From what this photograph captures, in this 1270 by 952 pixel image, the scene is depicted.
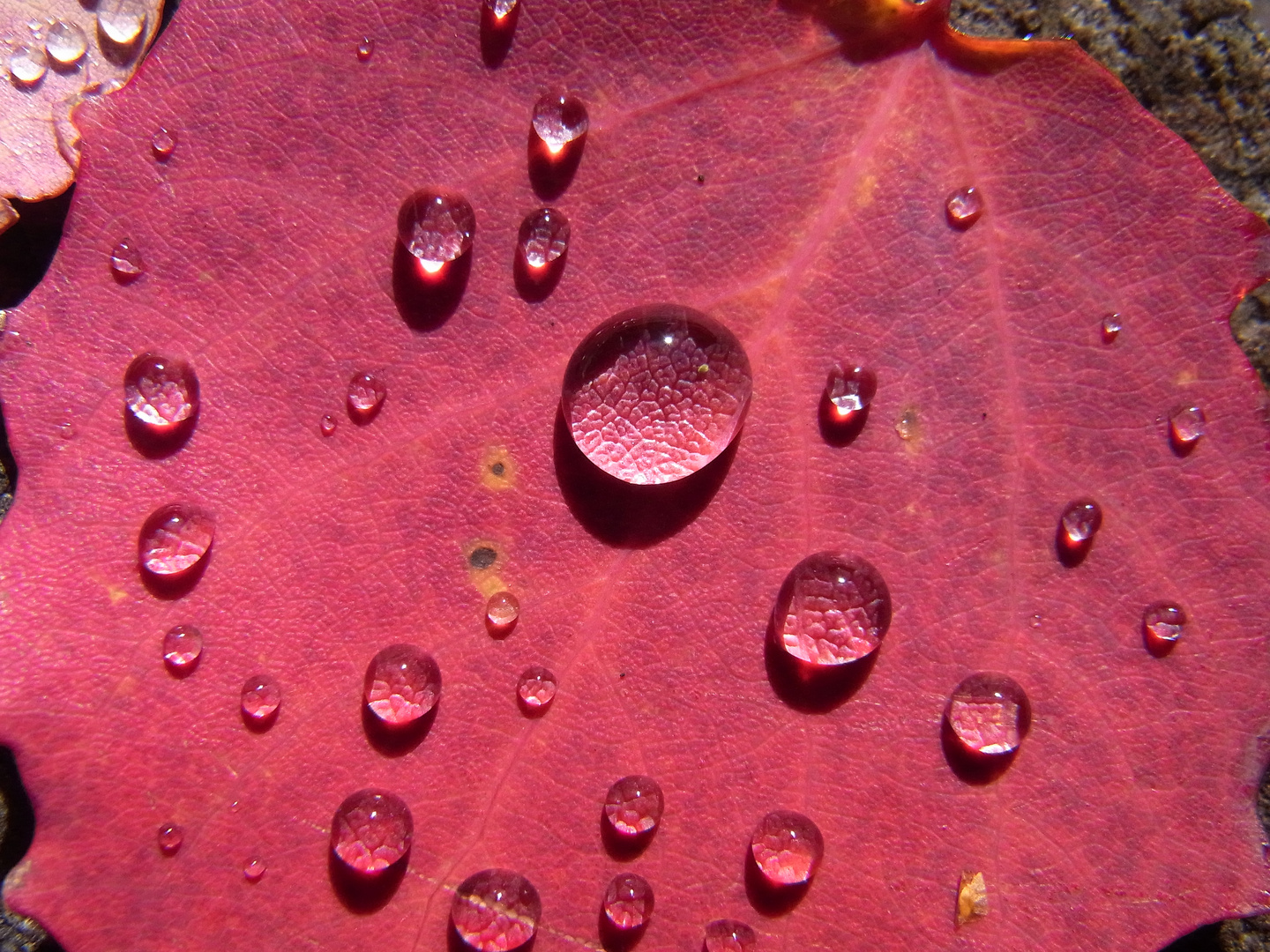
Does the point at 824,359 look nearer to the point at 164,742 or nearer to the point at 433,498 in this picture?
the point at 433,498

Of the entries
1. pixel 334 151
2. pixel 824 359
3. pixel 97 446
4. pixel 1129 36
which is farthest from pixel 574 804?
pixel 1129 36

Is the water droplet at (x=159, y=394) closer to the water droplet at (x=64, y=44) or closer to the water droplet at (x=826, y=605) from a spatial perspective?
the water droplet at (x=64, y=44)

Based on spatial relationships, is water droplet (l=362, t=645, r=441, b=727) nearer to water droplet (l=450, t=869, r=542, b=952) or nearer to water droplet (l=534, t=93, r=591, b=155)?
water droplet (l=450, t=869, r=542, b=952)

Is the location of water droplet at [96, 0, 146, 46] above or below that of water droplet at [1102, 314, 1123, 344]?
above

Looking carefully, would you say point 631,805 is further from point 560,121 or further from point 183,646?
point 560,121

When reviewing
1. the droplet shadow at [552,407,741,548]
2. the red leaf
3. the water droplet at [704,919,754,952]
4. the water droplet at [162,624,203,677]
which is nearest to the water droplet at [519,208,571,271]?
the red leaf

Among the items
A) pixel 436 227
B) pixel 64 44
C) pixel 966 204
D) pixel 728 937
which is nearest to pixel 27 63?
pixel 64 44
